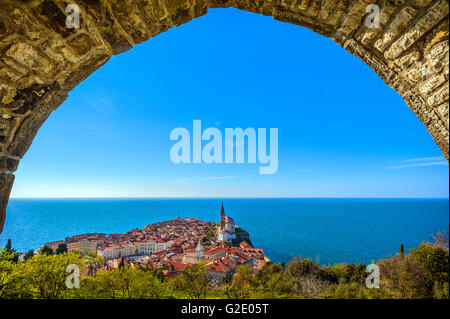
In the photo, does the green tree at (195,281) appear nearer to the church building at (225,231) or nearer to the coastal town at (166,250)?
the coastal town at (166,250)

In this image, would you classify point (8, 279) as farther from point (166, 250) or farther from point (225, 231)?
point (225, 231)

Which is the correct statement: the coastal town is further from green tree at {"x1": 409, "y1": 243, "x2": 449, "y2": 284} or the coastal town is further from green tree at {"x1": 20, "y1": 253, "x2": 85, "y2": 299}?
green tree at {"x1": 409, "y1": 243, "x2": 449, "y2": 284}

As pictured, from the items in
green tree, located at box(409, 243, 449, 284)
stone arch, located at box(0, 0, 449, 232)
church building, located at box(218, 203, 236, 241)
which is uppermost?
stone arch, located at box(0, 0, 449, 232)

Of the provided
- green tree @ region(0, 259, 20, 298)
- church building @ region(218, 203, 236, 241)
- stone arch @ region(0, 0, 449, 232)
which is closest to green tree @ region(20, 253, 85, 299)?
green tree @ region(0, 259, 20, 298)

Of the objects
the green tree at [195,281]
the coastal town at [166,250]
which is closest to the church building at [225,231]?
the coastal town at [166,250]

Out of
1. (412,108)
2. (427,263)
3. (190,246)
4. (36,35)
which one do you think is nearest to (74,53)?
(36,35)

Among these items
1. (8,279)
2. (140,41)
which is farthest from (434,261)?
(8,279)

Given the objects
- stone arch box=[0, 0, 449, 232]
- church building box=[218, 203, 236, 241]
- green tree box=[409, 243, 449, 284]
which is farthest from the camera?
church building box=[218, 203, 236, 241]
